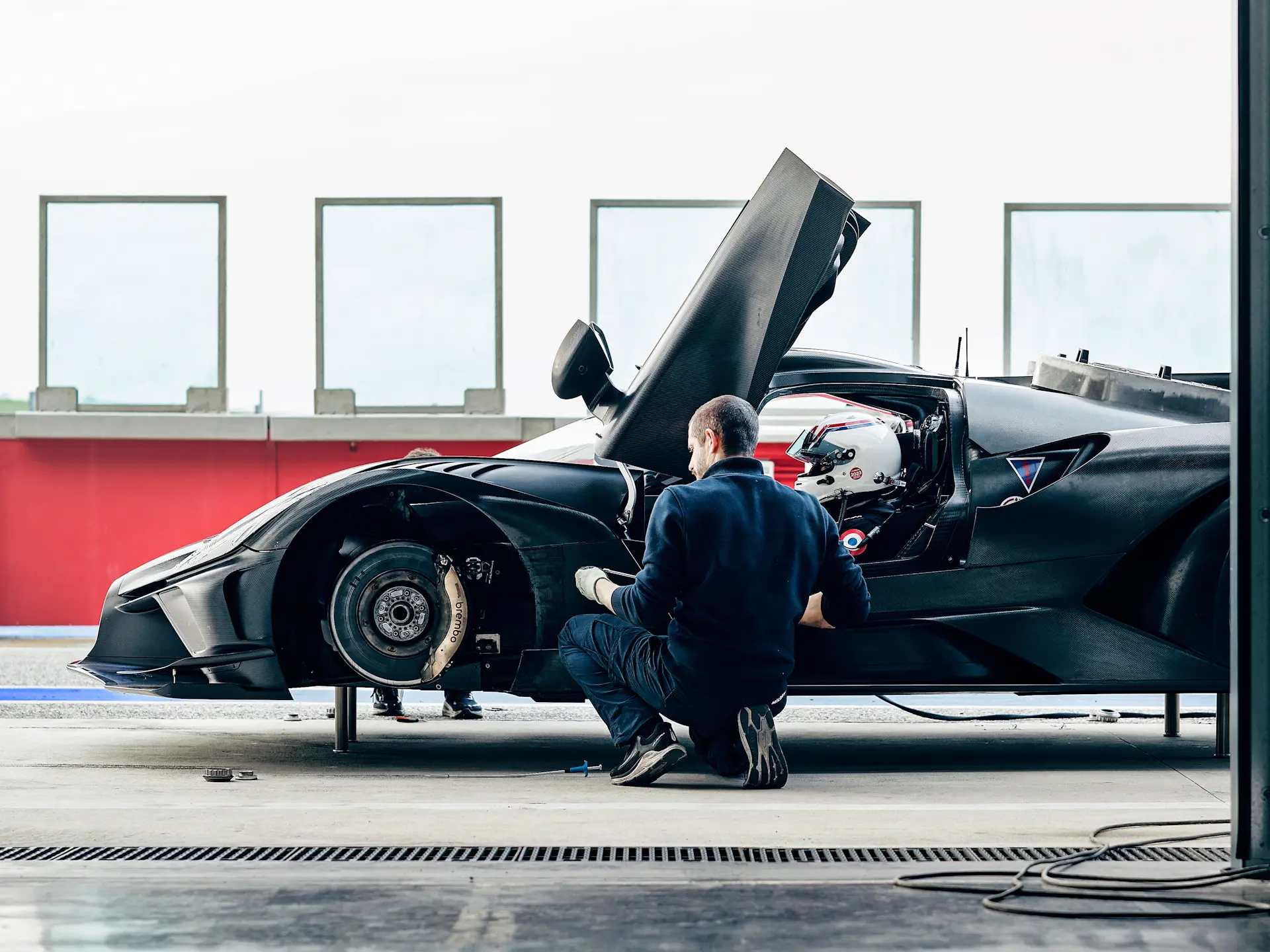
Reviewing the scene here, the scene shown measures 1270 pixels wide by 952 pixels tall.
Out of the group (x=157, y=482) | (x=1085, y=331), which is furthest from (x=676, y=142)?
(x=157, y=482)

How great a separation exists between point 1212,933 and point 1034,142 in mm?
11109

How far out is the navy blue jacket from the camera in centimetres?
477

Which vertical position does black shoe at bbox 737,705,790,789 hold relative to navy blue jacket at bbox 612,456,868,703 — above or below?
below

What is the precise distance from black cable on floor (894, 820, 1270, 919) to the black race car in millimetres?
1644

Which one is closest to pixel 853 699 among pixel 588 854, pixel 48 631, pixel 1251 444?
pixel 588 854

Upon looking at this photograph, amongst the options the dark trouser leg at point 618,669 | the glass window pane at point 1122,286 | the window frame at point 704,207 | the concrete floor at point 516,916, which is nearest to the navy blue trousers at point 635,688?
the dark trouser leg at point 618,669

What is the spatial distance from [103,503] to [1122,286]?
9.10m

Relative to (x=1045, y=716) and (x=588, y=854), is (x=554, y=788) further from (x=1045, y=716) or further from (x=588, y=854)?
(x=1045, y=716)

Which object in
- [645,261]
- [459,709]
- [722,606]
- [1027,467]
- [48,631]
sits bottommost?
[48,631]

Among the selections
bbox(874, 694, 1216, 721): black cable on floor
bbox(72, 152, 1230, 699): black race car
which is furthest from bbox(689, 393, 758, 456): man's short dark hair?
bbox(874, 694, 1216, 721): black cable on floor

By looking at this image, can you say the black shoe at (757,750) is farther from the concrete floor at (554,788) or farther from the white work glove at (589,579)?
the white work glove at (589,579)

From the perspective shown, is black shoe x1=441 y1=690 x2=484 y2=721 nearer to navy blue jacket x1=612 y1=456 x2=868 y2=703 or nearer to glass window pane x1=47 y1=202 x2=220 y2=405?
navy blue jacket x1=612 y1=456 x2=868 y2=703

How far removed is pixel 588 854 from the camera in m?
3.72

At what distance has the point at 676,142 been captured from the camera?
13320 mm
